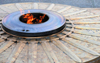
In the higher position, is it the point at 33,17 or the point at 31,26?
the point at 33,17

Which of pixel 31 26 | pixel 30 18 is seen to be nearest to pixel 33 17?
pixel 30 18

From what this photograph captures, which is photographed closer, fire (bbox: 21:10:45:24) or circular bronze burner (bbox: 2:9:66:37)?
circular bronze burner (bbox: 2:9:66:37)

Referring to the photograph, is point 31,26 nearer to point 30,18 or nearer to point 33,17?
point 30,18

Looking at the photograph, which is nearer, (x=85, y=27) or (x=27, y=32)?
(x=27, y=32)

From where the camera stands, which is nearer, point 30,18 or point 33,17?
point 30,18

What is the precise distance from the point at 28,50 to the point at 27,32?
760 millimetres

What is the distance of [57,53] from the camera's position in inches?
155

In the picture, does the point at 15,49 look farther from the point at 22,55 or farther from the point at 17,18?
the point at 17,18

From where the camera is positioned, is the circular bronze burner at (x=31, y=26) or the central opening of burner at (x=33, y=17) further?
the central opening of burner at (x=33, y=17)

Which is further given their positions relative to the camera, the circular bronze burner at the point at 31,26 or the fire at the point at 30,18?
the fire at the point at 30,18

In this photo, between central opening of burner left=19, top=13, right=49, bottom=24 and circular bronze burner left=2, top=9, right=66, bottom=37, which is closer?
circular bronze burner left=2, top=9, right=66, bottom=37

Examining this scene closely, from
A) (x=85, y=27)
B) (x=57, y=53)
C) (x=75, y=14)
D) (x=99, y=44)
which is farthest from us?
(x=75, y=14)

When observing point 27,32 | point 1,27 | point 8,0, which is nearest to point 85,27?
point 27,32

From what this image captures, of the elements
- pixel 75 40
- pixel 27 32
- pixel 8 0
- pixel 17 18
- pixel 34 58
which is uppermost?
pixel 8 0
